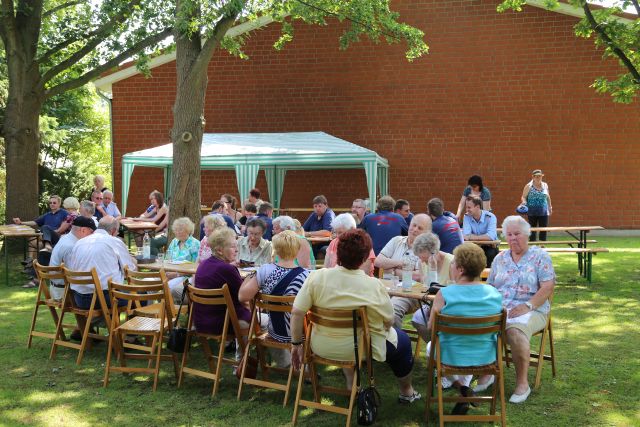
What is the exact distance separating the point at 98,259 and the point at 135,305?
0.81m

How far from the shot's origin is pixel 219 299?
497 cm

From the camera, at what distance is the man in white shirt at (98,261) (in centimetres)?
610

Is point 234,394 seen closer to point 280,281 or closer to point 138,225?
point 280,281

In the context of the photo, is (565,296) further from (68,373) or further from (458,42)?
(458,42)

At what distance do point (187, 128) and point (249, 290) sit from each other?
5152mm

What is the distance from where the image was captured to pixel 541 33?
17.0 meters

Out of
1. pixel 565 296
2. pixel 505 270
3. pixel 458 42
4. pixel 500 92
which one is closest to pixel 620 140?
pixel 500 92

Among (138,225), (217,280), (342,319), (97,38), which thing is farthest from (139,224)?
(342,319)

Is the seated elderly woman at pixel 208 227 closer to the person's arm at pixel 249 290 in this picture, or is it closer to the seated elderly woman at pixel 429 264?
the person's arm at pixel 249 290

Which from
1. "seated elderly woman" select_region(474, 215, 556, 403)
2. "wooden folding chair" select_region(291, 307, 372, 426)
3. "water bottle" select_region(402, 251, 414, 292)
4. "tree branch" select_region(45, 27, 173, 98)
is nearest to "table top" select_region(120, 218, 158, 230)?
"tree branch" select_region(45, 27, 173, 98)

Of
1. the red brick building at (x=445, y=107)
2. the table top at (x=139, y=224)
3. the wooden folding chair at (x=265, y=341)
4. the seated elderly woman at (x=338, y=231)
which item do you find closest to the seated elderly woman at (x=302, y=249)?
the seated elderly woman at (x=338, y=231)

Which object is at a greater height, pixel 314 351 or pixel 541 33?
pixel 541 33

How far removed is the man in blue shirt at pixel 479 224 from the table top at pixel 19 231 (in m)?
6.05

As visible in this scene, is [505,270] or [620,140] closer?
[505,270]
